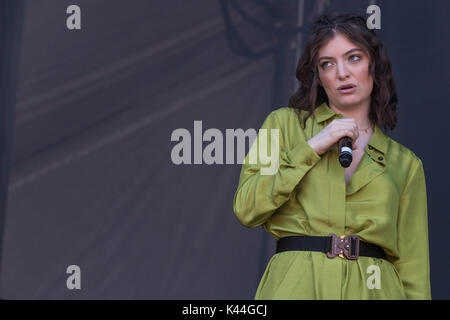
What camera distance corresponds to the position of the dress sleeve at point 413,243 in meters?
2.22

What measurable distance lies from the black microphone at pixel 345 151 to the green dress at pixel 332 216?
8 centimetres

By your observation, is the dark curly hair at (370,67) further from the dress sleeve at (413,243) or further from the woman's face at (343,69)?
the dress sleeve at (413,243)

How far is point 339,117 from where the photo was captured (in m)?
2.31

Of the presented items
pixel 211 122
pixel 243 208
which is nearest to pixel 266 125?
pixel 243 208

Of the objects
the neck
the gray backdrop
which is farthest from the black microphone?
the gray backdrop

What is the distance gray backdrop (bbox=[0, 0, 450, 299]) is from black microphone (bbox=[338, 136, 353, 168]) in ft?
5.09

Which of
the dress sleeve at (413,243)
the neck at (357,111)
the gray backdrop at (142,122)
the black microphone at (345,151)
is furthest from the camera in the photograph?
the gray backdrop at (142,122)

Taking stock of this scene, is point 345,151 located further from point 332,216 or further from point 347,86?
point 347,86

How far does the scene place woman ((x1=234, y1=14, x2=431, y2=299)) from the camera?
2045 mm

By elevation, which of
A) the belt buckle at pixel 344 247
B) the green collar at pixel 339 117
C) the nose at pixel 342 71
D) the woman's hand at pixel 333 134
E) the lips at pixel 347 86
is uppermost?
the nose at pixel 342 71

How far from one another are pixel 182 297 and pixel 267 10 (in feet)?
4.69

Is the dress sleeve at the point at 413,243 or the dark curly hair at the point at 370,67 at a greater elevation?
the dark curly hair at the point at 370,67

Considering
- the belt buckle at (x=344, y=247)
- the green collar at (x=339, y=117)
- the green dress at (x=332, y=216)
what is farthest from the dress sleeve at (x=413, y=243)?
the belt buckle at (x=344, y=247)

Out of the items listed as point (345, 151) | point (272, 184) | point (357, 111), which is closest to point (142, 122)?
point (357, 111)
